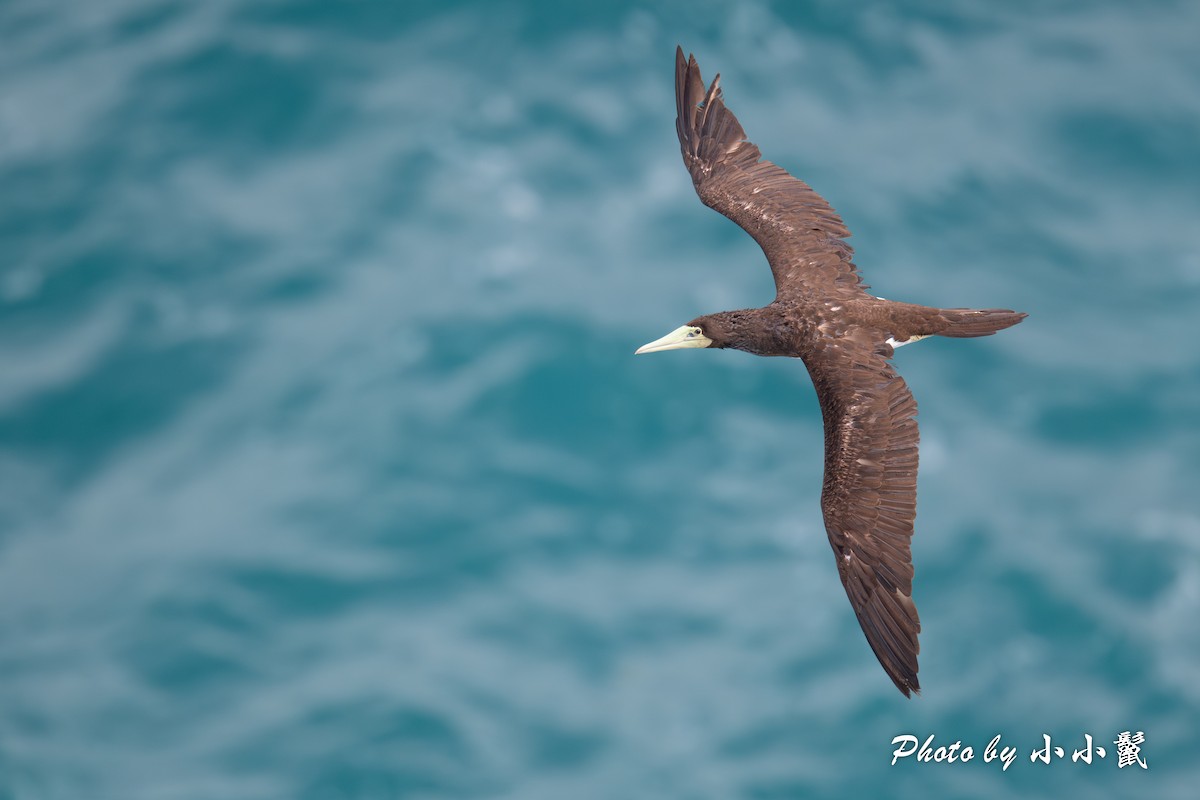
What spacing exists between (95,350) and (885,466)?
99.1ft

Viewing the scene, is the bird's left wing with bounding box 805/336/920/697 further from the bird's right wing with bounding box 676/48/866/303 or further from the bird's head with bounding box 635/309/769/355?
the bird's right wing with bounding box 676/48/866/303

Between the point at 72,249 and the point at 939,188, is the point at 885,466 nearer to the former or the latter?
the point at 939,188

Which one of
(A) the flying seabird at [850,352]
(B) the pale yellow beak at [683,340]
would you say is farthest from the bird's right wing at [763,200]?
(B) the pale yellow beak at [683,340]

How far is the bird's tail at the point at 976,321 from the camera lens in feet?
54.5

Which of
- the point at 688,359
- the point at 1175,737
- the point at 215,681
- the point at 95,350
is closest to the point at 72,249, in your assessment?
the point at 95,350

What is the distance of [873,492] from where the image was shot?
51.4 ft

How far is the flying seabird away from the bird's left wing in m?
0.01

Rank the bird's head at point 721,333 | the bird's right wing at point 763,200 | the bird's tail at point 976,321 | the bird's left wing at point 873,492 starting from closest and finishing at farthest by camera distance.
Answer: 1. the bird's left wing at point 873,492
2. the bird's tail at point 976,321
3. the bird's head at point 721,333
4. the bird's right wing at point 763,200

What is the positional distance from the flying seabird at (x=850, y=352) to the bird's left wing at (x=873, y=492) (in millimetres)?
10

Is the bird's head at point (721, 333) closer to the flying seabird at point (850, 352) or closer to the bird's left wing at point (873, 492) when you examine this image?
the flying seabird at point (850, 352)

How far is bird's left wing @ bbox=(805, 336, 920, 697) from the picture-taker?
49.8 feet

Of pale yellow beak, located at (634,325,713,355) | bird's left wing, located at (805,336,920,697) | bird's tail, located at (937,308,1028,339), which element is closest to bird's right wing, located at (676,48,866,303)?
pale yellow beak, located at (634,325,713,355)

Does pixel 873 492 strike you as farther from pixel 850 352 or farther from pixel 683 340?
pixel 683 340

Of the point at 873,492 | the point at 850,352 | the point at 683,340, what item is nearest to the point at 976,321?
the point at 850,352
